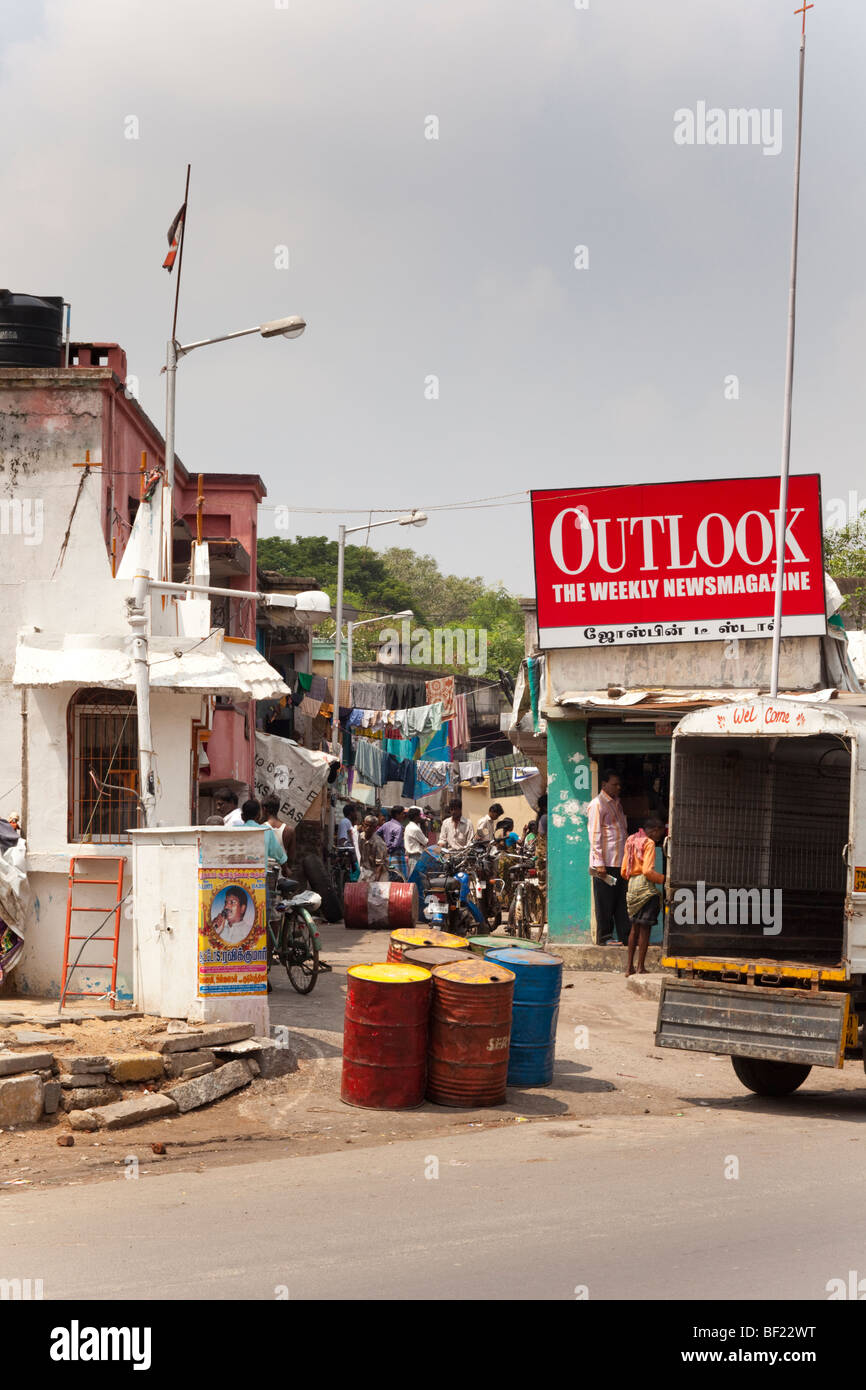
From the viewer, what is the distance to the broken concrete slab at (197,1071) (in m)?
10.3

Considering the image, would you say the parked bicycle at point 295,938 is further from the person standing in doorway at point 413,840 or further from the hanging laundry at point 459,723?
the hanging laundry at point 459,723

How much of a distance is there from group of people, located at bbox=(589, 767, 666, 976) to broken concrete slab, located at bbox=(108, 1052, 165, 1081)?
22.2 feet

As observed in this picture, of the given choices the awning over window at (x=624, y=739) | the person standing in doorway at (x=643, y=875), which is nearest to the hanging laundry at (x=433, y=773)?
the awning over window at (x=624, y=739)

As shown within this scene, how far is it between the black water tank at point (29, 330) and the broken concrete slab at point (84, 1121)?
981cm

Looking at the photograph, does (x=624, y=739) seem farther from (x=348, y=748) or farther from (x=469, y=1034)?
(x=348, y=748)

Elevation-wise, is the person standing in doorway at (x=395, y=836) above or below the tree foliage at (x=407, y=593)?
below

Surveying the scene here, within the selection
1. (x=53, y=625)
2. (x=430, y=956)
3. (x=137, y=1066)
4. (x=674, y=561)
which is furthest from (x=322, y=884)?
(x=137, y=1066)

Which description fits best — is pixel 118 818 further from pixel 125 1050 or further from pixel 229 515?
pixel 229 515

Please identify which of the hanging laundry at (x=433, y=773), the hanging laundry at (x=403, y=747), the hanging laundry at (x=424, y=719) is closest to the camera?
the hanging laundry at (x=424, y=719)

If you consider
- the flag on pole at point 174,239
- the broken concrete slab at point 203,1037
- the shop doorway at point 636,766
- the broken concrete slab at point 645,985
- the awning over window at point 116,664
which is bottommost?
the broken concrete slab at point 645,985

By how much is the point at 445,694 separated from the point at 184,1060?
3126cm

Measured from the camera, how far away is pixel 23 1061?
9.42m

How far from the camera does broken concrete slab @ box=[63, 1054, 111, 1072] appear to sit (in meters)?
9.60

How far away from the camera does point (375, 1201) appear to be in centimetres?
731
